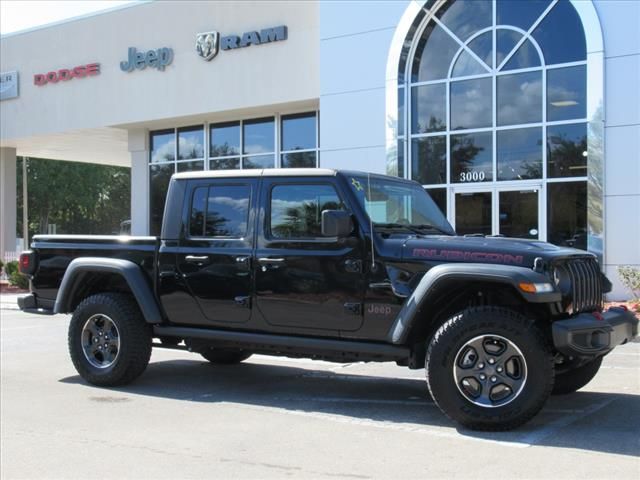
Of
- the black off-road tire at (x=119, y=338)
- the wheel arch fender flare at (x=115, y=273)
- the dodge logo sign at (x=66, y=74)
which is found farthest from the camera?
the dodge logo sign at (x=66, y=74)

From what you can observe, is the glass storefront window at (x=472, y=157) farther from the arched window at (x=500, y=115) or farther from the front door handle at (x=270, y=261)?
the front door handle at (x=270, y=261)

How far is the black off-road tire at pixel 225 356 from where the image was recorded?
853cm

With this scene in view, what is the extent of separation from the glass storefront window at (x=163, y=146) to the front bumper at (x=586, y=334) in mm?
19183

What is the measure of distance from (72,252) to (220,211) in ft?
5.93

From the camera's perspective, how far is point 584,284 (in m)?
5.81

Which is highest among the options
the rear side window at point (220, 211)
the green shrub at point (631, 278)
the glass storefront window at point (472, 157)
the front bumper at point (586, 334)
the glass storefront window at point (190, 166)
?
the glass storefront window at point (190, 166)

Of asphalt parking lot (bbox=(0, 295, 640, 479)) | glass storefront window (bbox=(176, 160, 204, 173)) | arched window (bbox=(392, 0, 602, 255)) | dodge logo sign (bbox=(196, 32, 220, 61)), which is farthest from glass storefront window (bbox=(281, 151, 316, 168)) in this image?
asphalt parking lot (bbox=(0, 295, 640, 479))

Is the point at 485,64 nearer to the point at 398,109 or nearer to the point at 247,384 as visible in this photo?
the point at 398,109

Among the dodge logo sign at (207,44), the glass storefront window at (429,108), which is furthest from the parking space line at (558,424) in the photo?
the dodge logo sign at (207,44)

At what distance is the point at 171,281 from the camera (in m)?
7.03

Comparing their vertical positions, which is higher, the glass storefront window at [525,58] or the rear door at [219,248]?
the glass storefront window at [525,58]

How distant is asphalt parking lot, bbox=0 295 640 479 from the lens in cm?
468

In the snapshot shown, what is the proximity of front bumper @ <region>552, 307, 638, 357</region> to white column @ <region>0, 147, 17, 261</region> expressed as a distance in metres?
25.3

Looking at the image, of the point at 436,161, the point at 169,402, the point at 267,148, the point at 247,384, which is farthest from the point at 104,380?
the point at 267,148
